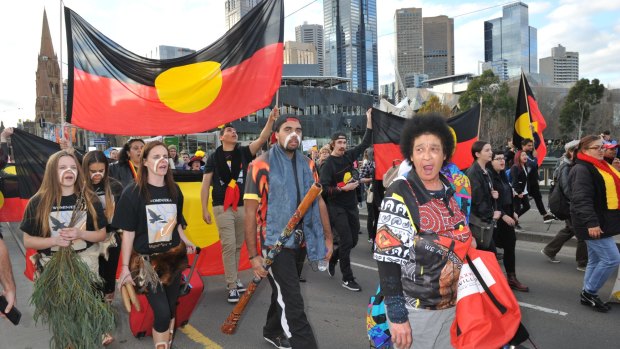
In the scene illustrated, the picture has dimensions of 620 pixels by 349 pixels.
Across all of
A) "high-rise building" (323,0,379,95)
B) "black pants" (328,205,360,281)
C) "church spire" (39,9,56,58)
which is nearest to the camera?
"black pants" (328,205,360,281)

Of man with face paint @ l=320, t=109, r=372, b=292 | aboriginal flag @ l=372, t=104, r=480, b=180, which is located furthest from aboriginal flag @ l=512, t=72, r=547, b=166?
man with face paint @ l=320, t=109, r=372, b=292

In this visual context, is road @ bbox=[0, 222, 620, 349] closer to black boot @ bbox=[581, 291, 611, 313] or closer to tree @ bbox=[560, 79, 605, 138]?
black boot @ bbox=[581, 291, 611, 313]

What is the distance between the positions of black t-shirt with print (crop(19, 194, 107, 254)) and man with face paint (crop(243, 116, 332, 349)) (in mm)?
1237

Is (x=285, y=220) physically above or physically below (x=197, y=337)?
above

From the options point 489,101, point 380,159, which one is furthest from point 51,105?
point 380,159

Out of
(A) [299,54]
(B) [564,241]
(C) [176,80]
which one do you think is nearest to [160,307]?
(C) [176,80]

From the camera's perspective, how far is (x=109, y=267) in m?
4.26

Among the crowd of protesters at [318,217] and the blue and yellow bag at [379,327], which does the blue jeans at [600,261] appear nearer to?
the crowd of protesters at [318,217]

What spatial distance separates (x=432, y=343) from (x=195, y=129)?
11.1 ft

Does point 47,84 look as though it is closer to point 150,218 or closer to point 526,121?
point 526,121

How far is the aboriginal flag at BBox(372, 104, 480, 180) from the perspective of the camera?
7555 mm

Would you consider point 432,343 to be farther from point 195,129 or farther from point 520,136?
point 520,136

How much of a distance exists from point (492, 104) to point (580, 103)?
8054mm

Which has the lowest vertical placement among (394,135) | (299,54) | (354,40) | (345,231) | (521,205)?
(521,205)
